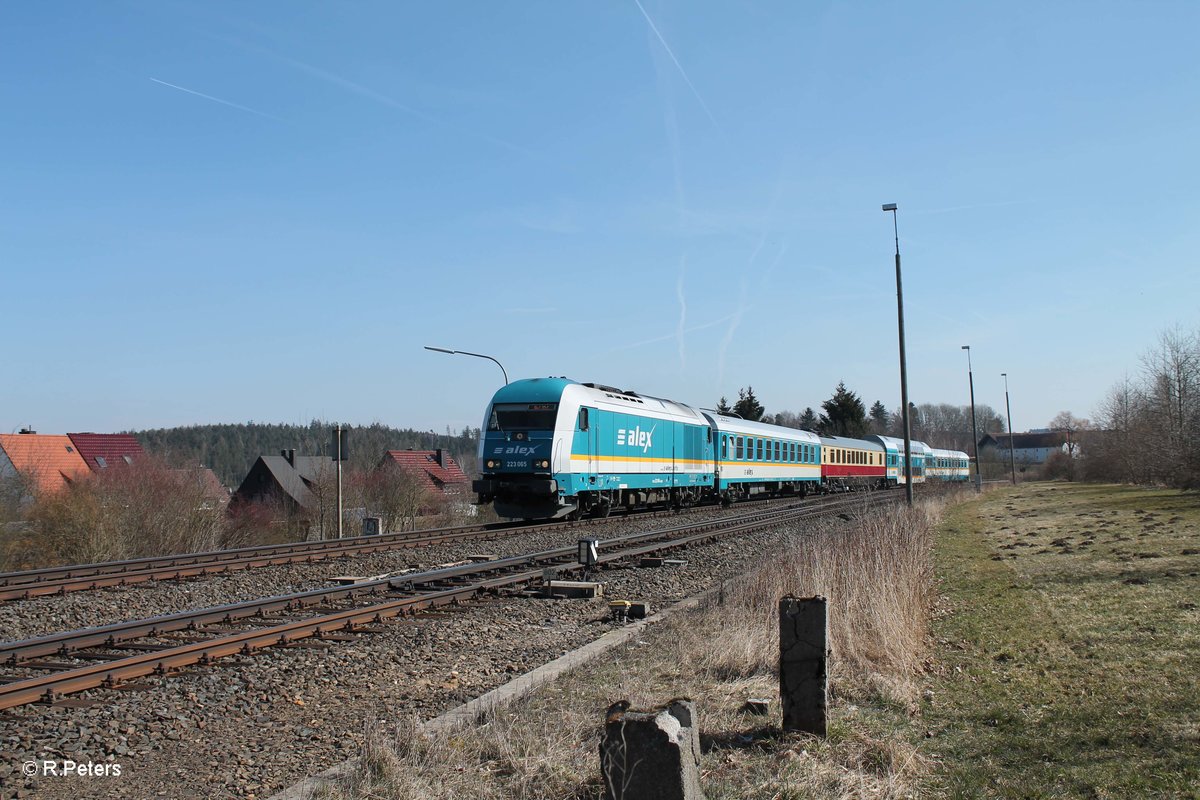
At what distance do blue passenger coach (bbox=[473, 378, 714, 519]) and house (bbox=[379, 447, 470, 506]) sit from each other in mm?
11922

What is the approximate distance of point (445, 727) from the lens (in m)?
5.71

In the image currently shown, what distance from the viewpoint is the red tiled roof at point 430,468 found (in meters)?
35.5

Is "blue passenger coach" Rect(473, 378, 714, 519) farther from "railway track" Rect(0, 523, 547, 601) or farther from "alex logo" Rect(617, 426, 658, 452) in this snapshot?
"railway track" Rect(0, 523, 547, 601)

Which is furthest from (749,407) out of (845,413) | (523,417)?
(523,417)

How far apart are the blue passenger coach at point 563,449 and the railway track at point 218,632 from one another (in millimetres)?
7711

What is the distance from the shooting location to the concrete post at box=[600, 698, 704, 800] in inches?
151

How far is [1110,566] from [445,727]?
1129 cm

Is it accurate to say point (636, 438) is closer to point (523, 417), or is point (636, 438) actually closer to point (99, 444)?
point (523, 417)

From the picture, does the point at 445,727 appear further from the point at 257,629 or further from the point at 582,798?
the point at 257,629

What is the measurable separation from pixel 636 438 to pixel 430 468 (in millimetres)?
34737

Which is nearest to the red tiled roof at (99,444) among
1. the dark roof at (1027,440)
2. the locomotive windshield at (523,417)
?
the locomotive windshield at (523,417)

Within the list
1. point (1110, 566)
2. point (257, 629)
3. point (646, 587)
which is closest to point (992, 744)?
point (257, 629)

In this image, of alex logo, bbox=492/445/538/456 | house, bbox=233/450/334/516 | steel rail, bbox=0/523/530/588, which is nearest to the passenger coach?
alex logo, bbox=492/445/538/456

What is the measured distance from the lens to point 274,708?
6.51 m
